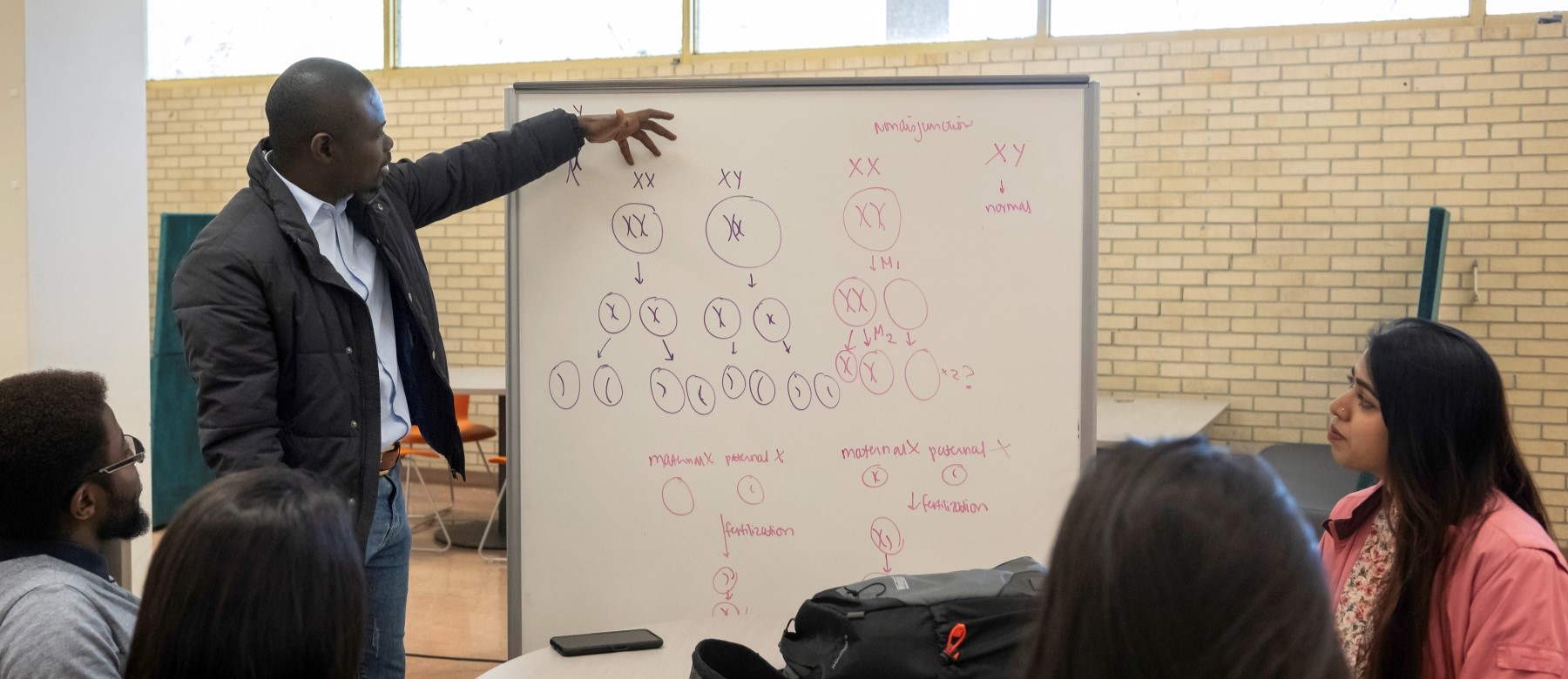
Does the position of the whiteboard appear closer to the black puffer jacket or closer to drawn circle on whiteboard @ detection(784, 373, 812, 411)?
drawn circle on whiteboard @ detection(784, 373, 812, 411)

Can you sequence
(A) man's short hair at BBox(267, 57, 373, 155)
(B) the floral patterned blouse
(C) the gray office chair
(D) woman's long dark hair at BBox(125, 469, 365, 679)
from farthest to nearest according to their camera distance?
1. (C) the gray office chair
2. (A) man's short hair at BBox(267, 57, 373, 155)
3. (B) the floral patterned blouse
4. (D) woman's long dark hair at BBox(125, 469, 365, 679)

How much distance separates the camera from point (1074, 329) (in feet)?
7.73

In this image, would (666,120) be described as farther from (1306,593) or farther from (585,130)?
(1306,593)

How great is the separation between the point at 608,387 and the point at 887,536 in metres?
0.67

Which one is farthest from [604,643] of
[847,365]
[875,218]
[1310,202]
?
[1310,202]

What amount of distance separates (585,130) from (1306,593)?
1.87 metres

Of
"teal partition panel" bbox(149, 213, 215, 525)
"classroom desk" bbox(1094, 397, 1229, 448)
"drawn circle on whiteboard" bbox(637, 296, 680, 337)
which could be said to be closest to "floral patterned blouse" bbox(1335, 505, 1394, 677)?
"drawn circle on whiteboard" bbox(637, 296, 680, 337)

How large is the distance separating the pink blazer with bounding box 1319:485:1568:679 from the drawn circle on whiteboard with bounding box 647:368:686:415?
4.31ft

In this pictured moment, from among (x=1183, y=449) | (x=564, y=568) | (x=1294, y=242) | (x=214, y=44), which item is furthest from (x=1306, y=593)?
(x=214, y=44)

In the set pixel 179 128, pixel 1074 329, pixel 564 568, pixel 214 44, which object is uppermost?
pixel 214 44

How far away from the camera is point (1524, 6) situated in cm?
479

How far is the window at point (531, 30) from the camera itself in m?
5.95

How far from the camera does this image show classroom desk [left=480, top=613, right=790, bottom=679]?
1.83m

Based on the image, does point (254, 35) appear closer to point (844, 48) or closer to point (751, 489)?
point (844, 48)
